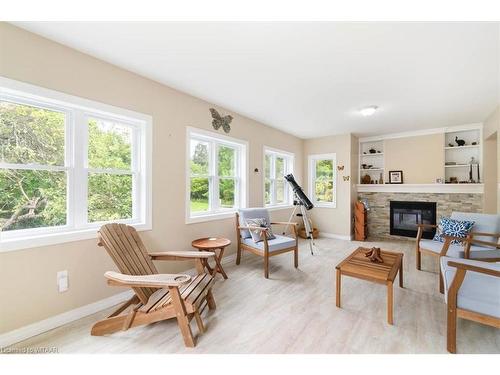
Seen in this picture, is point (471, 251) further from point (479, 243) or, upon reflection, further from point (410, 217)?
point (410, 217)

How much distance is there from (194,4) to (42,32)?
1.39 m

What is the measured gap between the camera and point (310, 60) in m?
2.27

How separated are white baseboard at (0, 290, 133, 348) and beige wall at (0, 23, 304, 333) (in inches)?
1.8

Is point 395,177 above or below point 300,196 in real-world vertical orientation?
above

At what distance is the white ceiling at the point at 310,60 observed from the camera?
1.83 m

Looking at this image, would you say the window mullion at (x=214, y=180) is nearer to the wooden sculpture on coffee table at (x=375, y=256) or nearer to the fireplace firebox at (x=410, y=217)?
the wooden sculpture on coffee table at (x=375, y=256)

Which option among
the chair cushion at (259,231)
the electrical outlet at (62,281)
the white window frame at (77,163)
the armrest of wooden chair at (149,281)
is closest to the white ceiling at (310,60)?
the white window frame at (77,163)

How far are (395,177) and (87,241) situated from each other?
6.01 meters

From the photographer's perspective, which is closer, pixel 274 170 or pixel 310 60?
pixel 310 60

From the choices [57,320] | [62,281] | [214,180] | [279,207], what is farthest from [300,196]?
[57,320]

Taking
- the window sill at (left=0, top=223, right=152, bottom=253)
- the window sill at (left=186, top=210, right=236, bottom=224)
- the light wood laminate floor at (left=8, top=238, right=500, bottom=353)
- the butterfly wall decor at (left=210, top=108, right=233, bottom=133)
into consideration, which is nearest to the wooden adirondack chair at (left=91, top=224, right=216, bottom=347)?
the light wood laminate floor at (left=8, top=238, right=500, bottom=353)

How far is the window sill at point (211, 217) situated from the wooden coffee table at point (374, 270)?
192cm

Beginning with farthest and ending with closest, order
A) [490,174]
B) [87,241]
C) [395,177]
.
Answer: [395,177], [490,174], [87,241]
